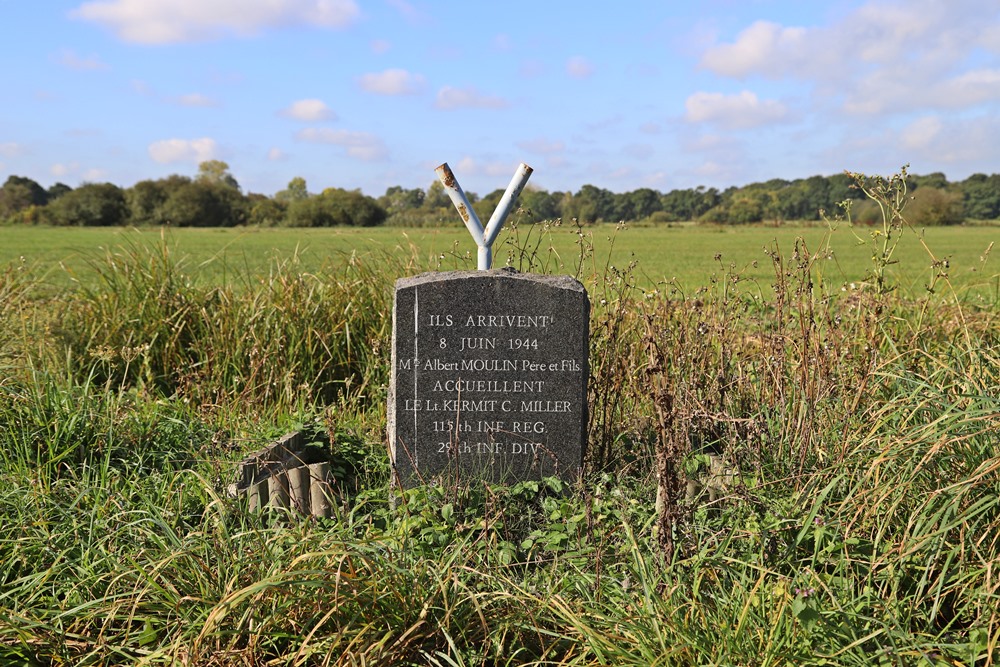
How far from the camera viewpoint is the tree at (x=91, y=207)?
6462 cm

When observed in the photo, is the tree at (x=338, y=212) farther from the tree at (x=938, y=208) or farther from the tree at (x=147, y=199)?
the tree at (x=938, y=208)

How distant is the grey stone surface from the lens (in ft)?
14.3

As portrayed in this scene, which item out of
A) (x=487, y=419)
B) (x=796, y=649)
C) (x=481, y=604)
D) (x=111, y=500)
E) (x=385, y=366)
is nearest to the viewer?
(x=796, y=649)

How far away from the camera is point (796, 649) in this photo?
2543mm

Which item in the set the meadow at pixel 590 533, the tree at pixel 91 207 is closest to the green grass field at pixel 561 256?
the meadow at pixel 590 533

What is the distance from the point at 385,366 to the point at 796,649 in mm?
4353

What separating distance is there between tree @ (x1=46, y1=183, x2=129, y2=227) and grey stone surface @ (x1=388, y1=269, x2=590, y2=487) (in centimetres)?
6809

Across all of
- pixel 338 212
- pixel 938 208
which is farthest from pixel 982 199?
pixel 338 212

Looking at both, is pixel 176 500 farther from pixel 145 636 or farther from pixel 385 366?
pixel 385 366

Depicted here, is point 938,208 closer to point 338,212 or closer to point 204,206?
point 338,212

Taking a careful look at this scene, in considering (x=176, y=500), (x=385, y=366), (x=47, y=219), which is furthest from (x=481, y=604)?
(x=47, y=219)

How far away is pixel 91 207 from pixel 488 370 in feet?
227

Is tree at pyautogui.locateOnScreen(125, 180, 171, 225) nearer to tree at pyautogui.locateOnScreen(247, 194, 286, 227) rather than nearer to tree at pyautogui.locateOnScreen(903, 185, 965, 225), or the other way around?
tree at pyautogui.locateOnScreen(247, 194, 286, 227)

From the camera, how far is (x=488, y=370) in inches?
173
